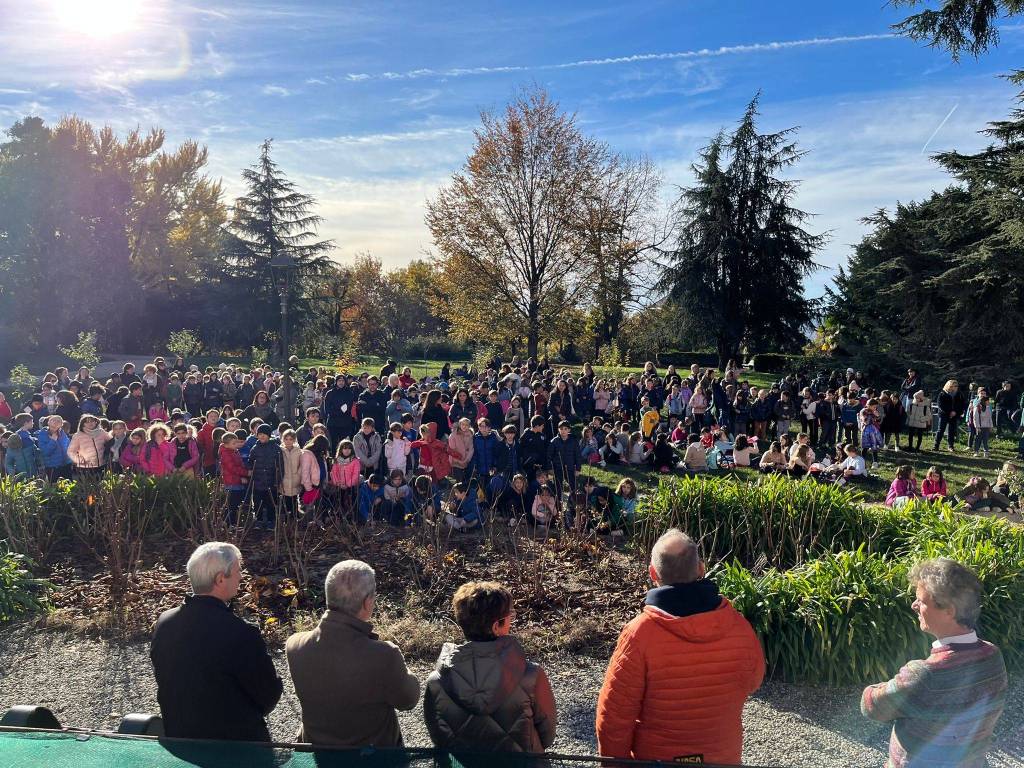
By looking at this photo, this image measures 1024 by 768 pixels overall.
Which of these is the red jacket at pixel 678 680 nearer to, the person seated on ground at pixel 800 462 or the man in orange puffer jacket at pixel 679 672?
the man in orange puffer jacket at pixel 679 672

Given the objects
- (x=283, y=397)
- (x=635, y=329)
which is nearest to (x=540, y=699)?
(x=283, y=397)

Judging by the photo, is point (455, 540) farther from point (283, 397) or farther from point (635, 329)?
point (635, 329)

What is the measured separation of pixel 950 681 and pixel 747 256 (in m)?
30.0

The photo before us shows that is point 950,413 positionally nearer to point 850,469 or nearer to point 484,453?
point 850,469

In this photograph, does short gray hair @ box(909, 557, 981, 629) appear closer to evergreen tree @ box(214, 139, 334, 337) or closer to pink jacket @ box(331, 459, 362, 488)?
pink jacket @ box(331, 459, 362, 488)

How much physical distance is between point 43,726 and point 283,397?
45.2 ft

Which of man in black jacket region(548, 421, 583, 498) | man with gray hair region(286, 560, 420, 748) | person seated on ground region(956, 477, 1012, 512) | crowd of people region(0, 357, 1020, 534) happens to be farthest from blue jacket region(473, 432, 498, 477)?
man with gray hair region(286, 560, 420, 748)

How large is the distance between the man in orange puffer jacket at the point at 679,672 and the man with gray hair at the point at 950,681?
55 cm

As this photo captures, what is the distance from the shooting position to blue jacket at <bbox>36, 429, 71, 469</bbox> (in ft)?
33.8

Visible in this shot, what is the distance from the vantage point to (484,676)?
2.86m

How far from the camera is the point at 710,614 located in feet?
9.91

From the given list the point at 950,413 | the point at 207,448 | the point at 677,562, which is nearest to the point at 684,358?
the point at 950,413

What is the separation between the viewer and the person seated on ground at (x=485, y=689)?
9.38ft

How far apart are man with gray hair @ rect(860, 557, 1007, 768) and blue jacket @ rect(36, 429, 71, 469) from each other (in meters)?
10.6
